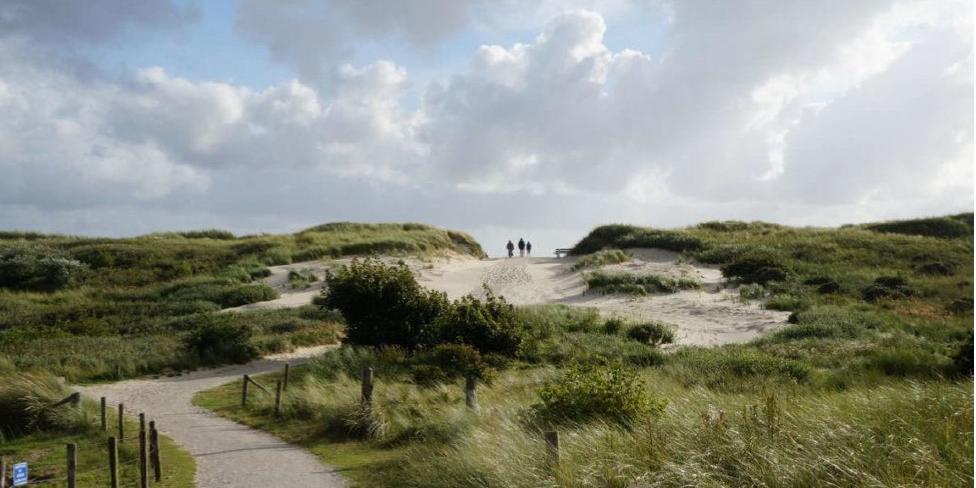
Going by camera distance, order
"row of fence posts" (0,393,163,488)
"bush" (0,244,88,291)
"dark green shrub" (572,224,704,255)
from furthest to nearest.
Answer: "dark green shrub" (572,224,704,255)
"bush" (0,244,88,291)
"row of fence posts" (0,393,163,488)

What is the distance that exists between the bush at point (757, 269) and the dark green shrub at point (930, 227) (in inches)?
877

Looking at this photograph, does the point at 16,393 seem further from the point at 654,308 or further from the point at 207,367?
the point at 654,308

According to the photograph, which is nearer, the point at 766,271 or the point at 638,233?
the point at 766,271

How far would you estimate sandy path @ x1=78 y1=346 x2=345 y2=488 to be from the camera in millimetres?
11336

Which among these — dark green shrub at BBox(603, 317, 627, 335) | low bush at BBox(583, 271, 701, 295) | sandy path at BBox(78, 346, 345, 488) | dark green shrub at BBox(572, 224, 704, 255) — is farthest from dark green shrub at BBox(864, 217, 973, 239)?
sandy path at BBox(78, 346, 345, 488)

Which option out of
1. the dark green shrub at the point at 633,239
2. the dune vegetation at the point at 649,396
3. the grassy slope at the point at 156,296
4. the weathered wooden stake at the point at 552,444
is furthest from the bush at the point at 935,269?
the weathered wooden stake at the point at 552,444

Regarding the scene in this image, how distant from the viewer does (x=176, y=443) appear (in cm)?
1375

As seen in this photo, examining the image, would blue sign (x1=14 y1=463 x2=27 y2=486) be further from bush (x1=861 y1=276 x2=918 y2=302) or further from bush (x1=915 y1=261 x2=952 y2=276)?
bush (x1=915 y1=261 x2=952 y2=276)

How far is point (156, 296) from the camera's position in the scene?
3938cm

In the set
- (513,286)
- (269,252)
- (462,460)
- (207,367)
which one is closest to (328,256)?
(269,252)

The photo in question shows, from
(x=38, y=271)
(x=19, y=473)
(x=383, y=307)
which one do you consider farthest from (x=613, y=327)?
(x=38, y=271)

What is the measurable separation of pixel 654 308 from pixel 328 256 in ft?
84.2

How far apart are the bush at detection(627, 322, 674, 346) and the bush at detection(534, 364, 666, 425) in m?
13.1

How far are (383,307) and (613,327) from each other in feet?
26.5
